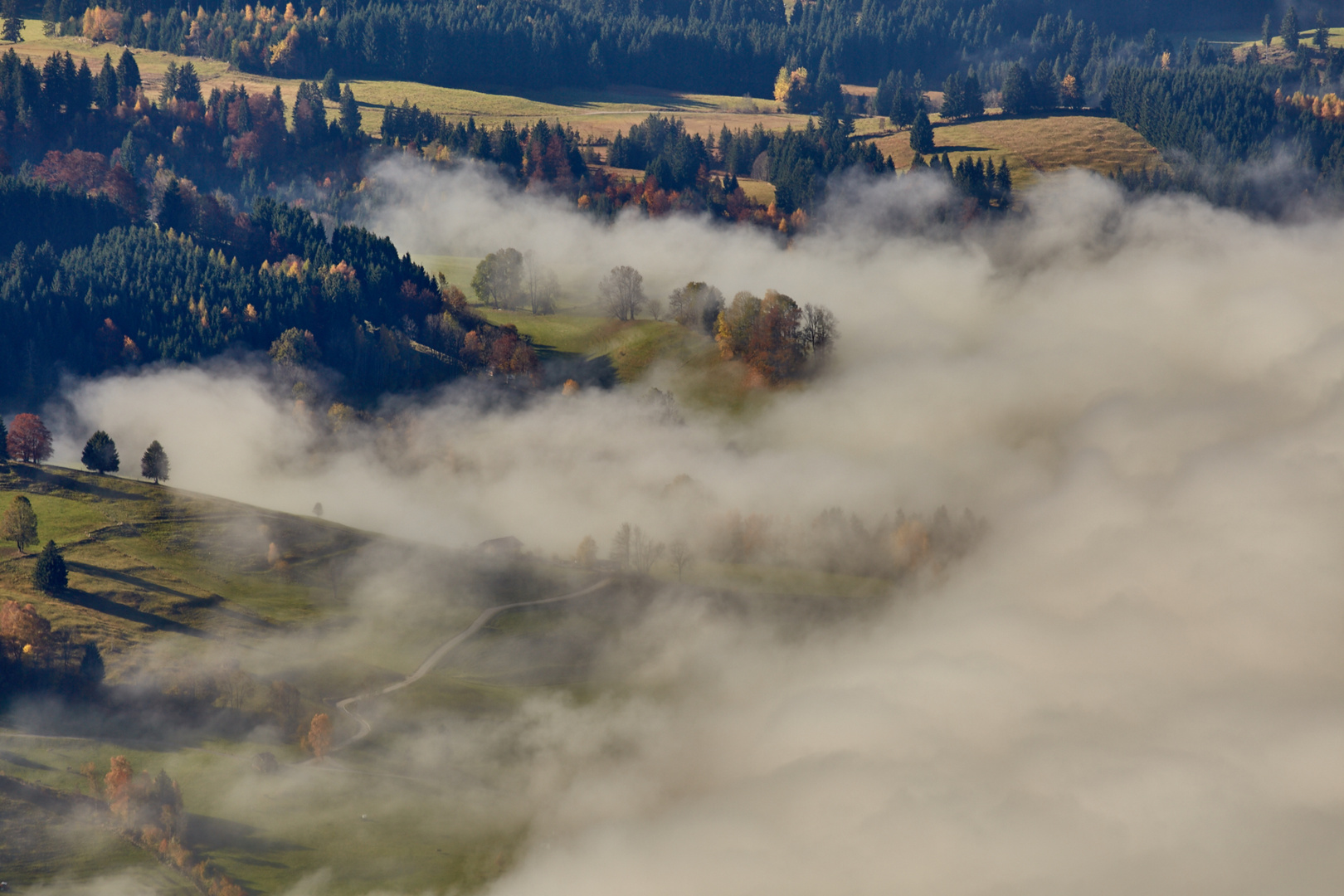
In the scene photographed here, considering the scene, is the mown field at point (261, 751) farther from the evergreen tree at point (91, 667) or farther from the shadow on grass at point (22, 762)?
the evergreen tree at point (91, 667)

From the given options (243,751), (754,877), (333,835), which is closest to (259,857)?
(333,835)

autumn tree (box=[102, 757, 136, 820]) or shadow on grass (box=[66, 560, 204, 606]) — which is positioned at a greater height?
shadow on grass (box=[66, 560, 204, 606])

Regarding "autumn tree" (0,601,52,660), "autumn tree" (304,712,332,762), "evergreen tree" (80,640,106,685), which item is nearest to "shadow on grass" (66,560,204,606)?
"autumn tree" (0,601,52,660)

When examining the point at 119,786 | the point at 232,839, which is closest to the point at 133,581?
the point at 119,786

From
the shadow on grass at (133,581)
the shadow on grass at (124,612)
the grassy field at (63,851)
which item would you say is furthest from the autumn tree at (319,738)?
the shadow on grass at (133,581)

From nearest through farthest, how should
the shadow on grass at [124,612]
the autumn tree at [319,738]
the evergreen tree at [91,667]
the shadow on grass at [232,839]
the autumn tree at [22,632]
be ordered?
the shadow on grass at [232,839] < the autumn tree at [319,738] < the autumn tree at [22,632] < the evergreen tree at [91,667] < the shadow on grass at [124,612]

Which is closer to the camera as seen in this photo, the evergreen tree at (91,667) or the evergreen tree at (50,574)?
the evergreen tree at (91,667)

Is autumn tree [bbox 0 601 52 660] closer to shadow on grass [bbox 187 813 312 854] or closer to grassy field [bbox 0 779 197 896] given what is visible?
grassy field [bbox 0 779 197 896]
